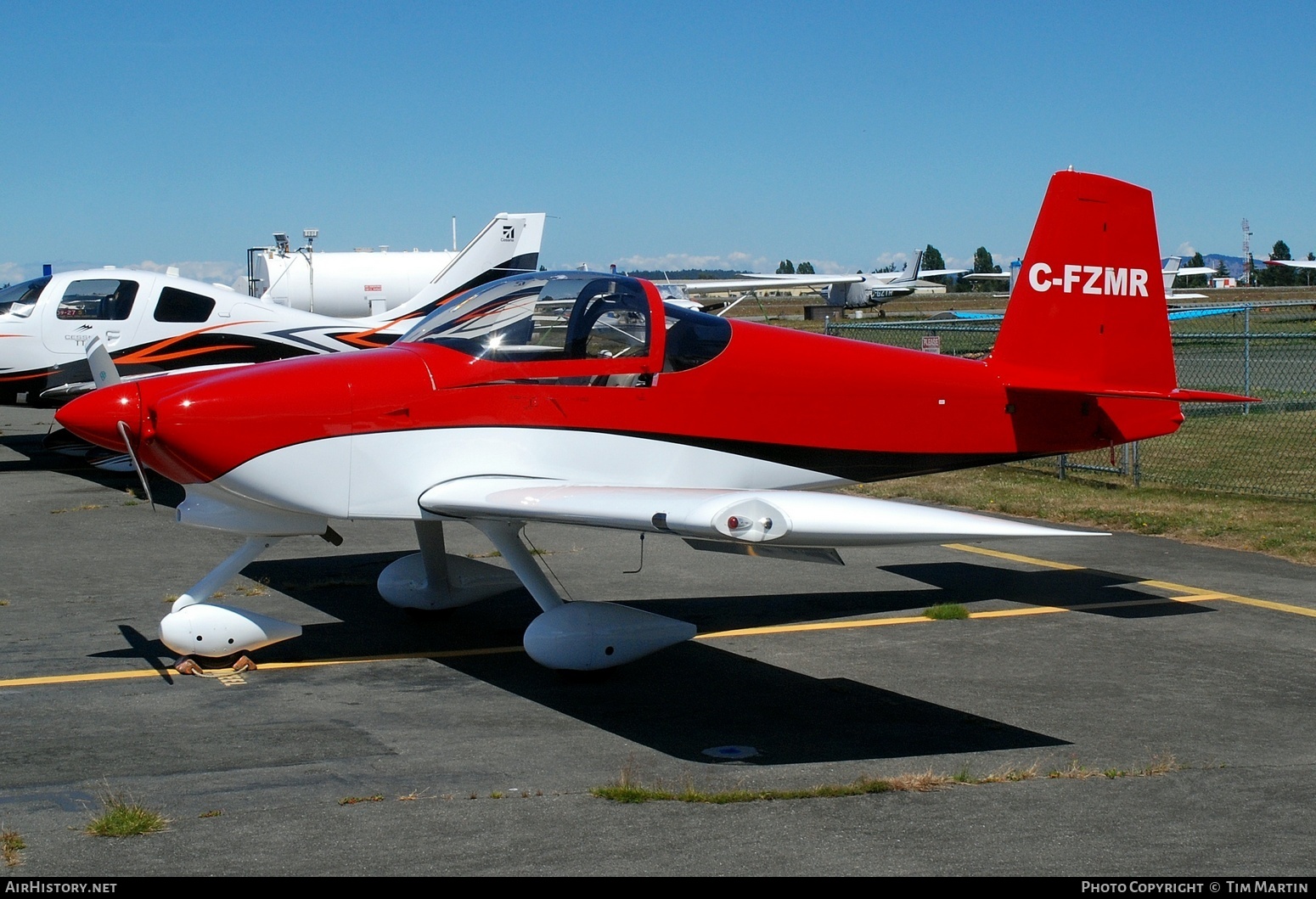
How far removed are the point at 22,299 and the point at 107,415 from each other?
33.0ft

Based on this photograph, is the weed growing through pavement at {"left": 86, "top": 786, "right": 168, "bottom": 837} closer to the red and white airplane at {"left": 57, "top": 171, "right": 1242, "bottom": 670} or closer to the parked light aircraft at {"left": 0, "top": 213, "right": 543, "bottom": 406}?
the red and white airplane at {"left": 57, "top": 171, "right": 1242, "bottom": 670}

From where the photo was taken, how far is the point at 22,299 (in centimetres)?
1479

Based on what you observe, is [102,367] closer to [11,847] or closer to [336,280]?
[11,847]

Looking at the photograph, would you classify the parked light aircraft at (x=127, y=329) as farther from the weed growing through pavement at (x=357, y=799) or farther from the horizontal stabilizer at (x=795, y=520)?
the weed growing through pavement at (x=357, y=799)

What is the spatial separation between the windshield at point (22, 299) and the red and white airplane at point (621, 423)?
9064 mm

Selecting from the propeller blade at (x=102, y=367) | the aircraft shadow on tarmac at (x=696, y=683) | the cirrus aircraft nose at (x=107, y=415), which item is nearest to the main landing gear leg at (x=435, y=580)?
the aircraft shadow on tarmac at (x=696, y=683)

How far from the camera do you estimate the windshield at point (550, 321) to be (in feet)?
22.3

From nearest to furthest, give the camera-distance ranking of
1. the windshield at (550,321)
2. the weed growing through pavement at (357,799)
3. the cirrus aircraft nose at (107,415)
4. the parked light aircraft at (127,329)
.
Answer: the weed growing through pavement at (357,799), the cirrus aircraft nose at (107,415), the windshield at (550,321), the parked light aircraft at (127,329)

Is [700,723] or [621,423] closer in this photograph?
[700,723]

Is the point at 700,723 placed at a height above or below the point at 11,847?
below

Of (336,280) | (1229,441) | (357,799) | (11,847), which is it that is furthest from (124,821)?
(336,280)

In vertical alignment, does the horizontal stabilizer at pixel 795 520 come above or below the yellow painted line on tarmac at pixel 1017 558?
above

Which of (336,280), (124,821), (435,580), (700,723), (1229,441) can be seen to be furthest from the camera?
(336,280)
